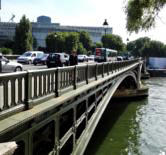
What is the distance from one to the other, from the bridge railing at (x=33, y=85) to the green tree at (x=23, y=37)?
6334cm

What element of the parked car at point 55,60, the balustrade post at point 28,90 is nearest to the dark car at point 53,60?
the parked car at point 55,60

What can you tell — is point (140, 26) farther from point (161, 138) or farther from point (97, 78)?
point (161, 138)

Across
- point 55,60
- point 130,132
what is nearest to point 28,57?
point 55,60

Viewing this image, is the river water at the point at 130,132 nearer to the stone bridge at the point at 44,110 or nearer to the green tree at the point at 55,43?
the stone bridge at the point at 44,110

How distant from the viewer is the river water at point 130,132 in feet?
56.9

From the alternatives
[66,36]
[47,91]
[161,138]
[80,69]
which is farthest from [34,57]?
[66,36]

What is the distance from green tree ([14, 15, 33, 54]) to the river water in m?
45.4

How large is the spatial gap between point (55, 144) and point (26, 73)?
8.86 feet

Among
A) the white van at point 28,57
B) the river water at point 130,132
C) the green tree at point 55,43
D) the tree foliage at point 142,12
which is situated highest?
the green tree at point 55,43

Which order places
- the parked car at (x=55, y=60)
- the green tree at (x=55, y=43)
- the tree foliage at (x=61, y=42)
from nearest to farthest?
the parked car at (x=55, y=60) < the green tree at (x=55, y=43) < the tree foliage at (x=61, y=42)

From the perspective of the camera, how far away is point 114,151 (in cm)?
1714

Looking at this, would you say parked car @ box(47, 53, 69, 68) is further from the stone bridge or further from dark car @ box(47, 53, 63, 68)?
the stone bridge

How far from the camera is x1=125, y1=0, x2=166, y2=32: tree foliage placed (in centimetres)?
783

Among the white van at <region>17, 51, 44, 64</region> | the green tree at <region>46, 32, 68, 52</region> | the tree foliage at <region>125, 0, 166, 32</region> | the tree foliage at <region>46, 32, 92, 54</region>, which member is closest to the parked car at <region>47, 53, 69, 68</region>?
the white van at <region>17, 51, 44, 64</region>
